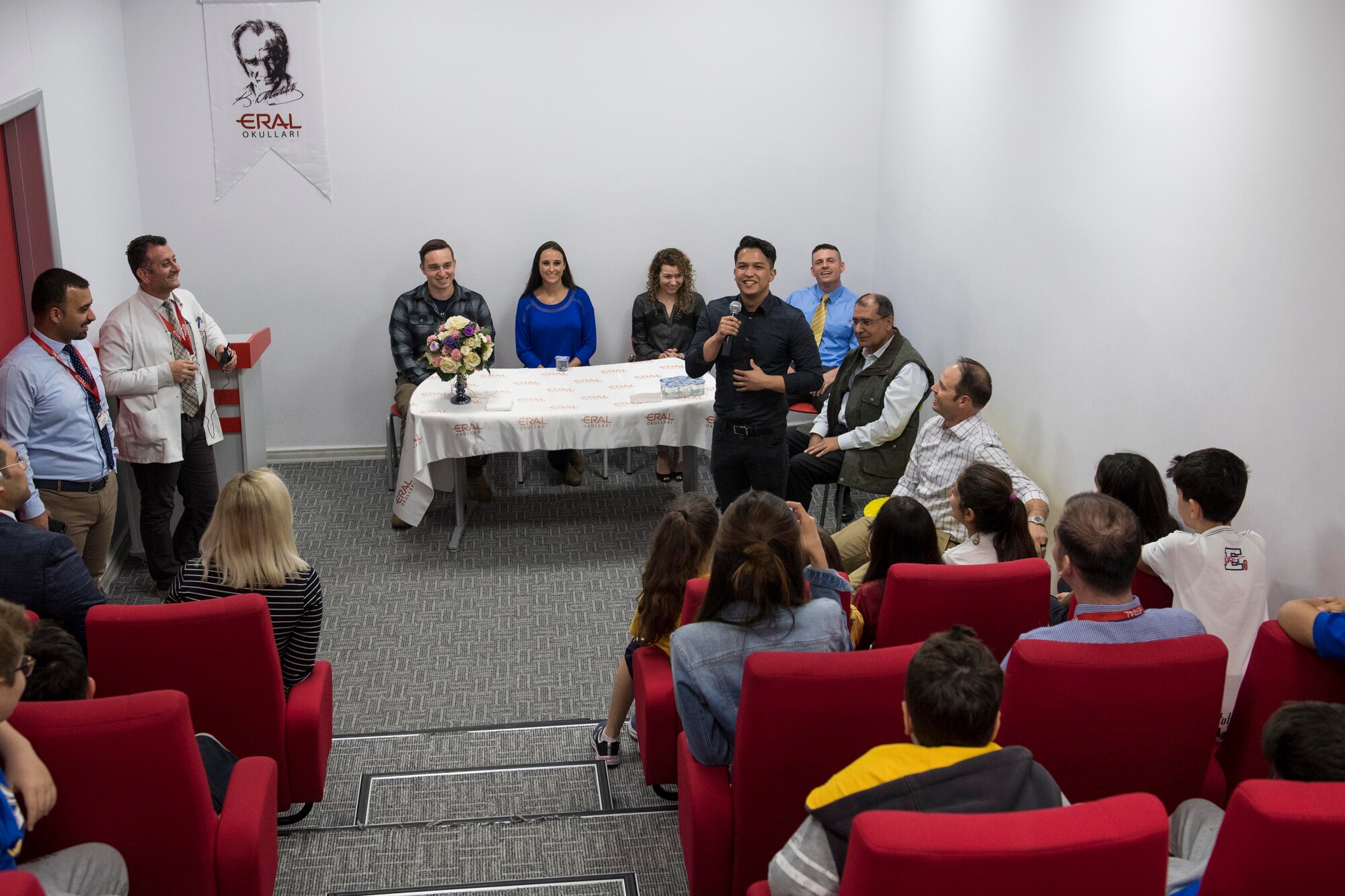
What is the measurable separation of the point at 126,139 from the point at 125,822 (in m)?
5.02

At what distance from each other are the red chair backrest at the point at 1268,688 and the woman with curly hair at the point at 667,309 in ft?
13.2

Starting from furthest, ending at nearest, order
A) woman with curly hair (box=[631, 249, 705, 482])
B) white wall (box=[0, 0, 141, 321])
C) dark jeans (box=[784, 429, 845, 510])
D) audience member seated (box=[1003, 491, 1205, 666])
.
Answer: woman with curly hair (box=[631, 249, 705, 482]) → dark jeans (box=[784, 429, 845, 510]) → white wall (box=[0, 0, 141, 321]) → audience member seated (box=[1003, 491, 1205, 666])

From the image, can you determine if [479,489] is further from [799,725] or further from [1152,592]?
[799,725]

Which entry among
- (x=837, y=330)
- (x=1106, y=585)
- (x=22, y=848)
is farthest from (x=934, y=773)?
(x=837, y=330)

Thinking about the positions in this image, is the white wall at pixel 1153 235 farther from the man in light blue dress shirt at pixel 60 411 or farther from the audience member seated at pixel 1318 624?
the man in light blue dress shirt at pixel 60 411

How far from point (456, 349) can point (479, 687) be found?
189cm

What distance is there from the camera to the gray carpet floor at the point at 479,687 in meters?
2.88

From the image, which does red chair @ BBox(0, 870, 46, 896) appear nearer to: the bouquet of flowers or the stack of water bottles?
the bouquet of flowers

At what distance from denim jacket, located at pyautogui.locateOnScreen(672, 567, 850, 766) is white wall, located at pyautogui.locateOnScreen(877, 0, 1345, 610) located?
1532 mm

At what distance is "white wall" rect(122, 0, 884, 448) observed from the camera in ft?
20.2

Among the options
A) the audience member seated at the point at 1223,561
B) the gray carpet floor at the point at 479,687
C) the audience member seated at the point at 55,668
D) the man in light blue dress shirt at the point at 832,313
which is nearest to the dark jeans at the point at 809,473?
the gray carpet floor at the point at 479,687

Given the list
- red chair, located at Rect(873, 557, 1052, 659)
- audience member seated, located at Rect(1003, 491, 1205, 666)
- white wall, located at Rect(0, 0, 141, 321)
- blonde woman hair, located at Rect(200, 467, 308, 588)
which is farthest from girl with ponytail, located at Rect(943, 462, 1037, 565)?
white wall, located at Rect(0, 0, 141, 321)

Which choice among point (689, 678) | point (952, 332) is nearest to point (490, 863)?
point (689, 678)

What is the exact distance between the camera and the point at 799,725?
2.22 meters
